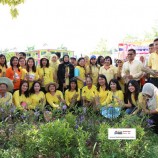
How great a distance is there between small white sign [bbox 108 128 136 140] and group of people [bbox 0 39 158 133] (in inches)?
98.5

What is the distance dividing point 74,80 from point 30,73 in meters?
1.01

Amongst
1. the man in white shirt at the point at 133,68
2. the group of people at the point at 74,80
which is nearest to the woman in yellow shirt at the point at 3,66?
the group of people at the point at 74,80

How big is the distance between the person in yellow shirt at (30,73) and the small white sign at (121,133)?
12.5 ft

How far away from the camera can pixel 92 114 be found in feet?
16.0

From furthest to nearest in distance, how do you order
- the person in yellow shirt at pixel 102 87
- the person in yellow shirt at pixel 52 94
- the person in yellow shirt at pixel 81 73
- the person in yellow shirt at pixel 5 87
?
1. the person in yellow shirt at pixel 81 73
2. the person in yellow shirt at pixel 52 94
3. the person in yellow shirt at pixel 102 87
4. the person in yellow shirt at pixel 5 87

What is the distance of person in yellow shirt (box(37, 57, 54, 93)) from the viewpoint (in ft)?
24.2

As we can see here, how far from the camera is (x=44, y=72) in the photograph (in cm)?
740

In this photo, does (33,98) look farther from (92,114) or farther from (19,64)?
(92,114)

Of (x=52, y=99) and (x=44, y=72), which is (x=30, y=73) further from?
(x=52, y=99)

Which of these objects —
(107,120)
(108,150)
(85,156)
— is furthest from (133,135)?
(107,120)

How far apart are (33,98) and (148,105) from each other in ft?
8.64

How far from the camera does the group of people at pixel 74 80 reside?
21.5ft

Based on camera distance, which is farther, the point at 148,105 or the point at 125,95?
the point at 125,95

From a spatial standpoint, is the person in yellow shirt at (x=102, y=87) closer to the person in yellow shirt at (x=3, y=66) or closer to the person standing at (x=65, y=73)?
the person standing at (x=65, y=73)
